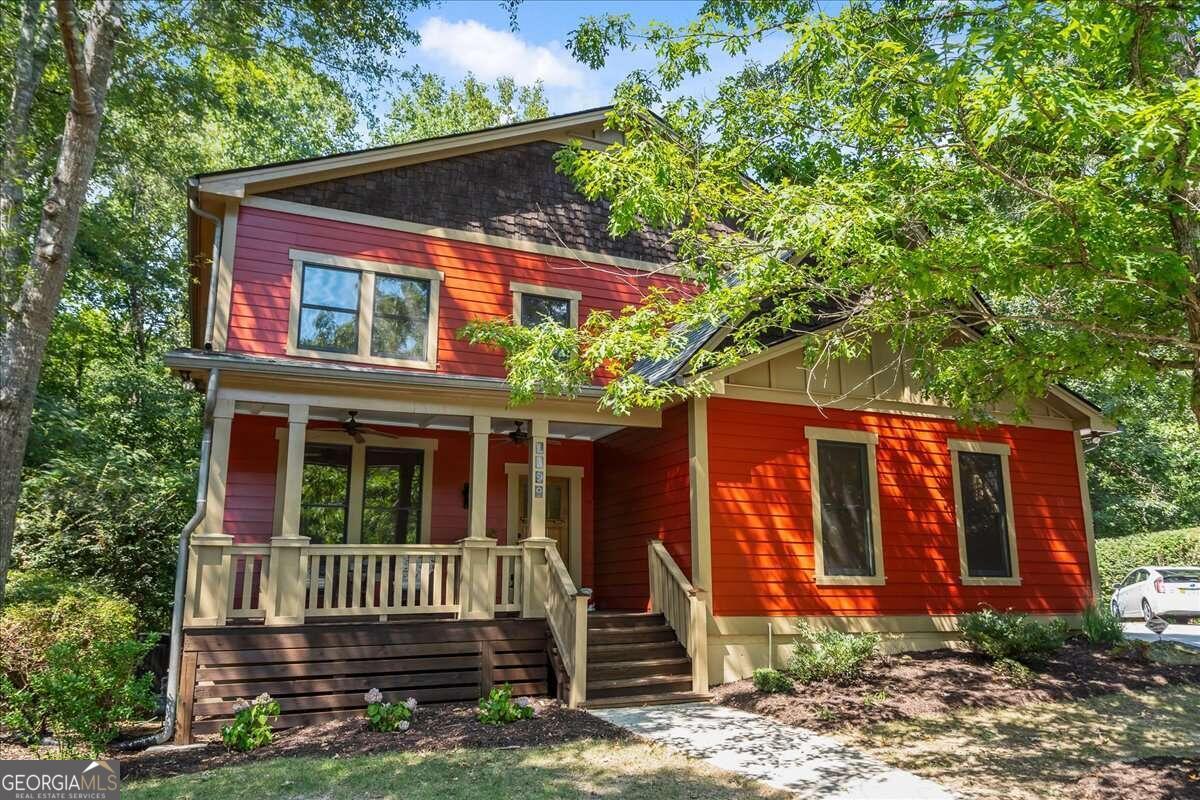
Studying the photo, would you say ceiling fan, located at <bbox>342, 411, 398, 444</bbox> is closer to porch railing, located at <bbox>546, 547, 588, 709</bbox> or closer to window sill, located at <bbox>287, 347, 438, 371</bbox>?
window sill, located at <bbox>287, 347, 438, 371</bbox>

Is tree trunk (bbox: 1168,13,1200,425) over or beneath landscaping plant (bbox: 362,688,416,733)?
over

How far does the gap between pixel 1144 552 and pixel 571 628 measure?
1834 centimetres

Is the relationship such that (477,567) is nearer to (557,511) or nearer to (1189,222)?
(557,511)

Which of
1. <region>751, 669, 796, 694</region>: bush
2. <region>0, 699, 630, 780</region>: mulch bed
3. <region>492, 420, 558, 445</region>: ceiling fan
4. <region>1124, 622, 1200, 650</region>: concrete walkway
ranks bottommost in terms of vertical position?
<region>0, 699, 630, 780</region>: mulch bed

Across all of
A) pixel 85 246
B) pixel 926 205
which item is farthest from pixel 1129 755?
pixel 85 246

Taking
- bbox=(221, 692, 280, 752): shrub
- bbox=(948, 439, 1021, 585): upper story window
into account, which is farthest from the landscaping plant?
bbox=(948, 439, 1021, 585): upper story window

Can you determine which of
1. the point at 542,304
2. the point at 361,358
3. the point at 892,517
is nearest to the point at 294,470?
the point at 361,358

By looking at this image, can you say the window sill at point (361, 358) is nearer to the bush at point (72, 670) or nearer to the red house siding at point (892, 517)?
the bush at point (72, 670)

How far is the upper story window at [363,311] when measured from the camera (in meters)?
10.5

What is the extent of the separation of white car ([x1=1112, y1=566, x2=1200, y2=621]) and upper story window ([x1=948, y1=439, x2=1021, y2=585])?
569 centimetres

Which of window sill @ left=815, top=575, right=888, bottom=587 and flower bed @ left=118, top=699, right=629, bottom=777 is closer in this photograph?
flower bed @ left=118, top=699, right=629, bottom=777

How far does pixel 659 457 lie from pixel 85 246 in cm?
1220

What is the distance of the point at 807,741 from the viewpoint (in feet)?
23.0

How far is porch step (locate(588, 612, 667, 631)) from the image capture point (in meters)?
9.59
